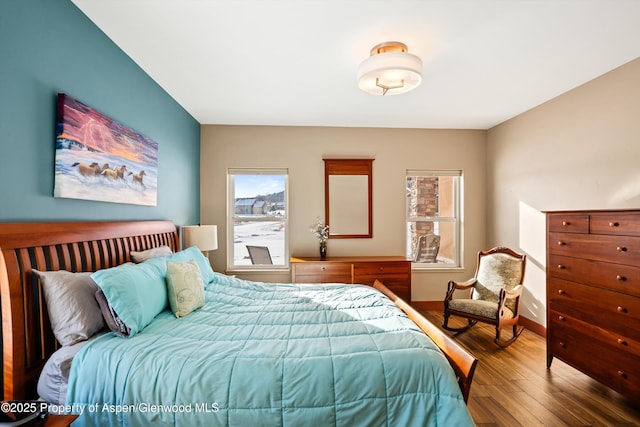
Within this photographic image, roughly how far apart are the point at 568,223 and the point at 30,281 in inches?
145

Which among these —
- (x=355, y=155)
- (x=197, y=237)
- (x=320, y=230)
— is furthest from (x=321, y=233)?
(x=197, y=237)

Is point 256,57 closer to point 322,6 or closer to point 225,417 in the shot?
point 322,6

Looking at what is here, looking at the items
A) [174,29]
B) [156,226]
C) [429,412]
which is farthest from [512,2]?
[156,226]

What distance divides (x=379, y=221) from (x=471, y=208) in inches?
56.3

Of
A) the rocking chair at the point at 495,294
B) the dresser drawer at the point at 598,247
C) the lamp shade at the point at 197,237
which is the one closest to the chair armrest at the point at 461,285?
the rocking chair at the point at 495,294

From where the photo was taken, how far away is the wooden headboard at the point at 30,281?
133cm

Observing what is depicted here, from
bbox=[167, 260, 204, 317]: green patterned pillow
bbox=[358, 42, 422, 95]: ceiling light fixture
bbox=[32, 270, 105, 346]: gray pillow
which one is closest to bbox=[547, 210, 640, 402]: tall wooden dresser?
bbox=[358, 42, 422, 95]: ceiling light fixture

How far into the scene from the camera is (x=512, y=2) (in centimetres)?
179

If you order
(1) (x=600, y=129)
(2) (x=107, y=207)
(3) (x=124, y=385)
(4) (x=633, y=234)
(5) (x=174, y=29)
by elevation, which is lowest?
(3) (x=124, y=385)

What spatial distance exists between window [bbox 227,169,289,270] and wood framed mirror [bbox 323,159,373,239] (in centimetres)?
64

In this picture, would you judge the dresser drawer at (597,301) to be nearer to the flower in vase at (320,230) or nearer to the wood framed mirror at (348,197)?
the wood framed mirror at (348,197)

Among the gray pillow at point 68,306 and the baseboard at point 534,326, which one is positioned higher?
the gray pillow at point 68,306

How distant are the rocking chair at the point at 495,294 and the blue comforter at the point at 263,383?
198cm

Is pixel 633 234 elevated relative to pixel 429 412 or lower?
elevated
